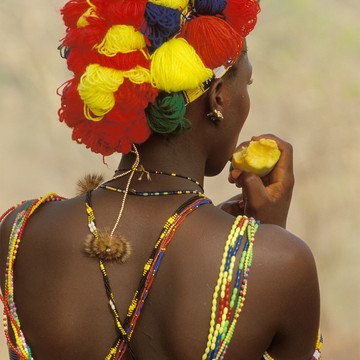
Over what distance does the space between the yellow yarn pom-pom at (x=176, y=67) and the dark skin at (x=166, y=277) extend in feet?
0.37

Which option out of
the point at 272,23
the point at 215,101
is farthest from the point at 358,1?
the point at 215,101

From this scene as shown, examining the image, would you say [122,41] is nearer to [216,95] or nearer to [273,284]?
[216,95]

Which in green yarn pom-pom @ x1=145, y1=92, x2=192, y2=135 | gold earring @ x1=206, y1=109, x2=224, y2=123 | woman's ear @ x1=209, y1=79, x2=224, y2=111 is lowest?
green yarn pom-pom @ x1=145, y1=92, x2=192, y2=135

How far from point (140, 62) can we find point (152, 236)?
1.47 ft

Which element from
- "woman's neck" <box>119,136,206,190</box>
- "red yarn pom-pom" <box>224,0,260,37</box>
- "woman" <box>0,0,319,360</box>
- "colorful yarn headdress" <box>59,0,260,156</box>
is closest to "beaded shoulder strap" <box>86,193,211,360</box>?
"woman" <box>0,0,319,360</box>

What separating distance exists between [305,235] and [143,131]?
369 cm

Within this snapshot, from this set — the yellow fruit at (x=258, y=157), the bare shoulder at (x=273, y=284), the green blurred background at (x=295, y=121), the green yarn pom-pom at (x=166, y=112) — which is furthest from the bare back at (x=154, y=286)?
the green blurred background at (x=295, y=121)

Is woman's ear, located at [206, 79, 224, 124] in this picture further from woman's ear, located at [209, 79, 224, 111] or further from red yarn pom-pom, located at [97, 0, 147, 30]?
red yarn pom-pom, located at [97, 0, 147, 30]

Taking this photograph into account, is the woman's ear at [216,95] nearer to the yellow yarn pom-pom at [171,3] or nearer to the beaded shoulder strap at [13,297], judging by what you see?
the yellow yarn pom-pom at [171,3]

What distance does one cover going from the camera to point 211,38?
2037 mm

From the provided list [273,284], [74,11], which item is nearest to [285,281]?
[273,284]

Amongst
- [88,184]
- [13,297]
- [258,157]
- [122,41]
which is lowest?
[13,297]

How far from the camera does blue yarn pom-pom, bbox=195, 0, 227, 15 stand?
2.08 metres

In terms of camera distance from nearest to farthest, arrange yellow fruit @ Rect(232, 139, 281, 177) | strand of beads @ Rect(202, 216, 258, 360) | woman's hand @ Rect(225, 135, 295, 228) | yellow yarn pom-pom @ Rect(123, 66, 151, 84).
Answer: strand of beads @ Rect(202, 216, 258, 360)
yellow yarn pom-pom @ Rect(123, 66, 151, 84)
woman's hand @ Rect(225, 135, 295, 228)
yellow fruit @ Rect(232, 139, 281, 177)
